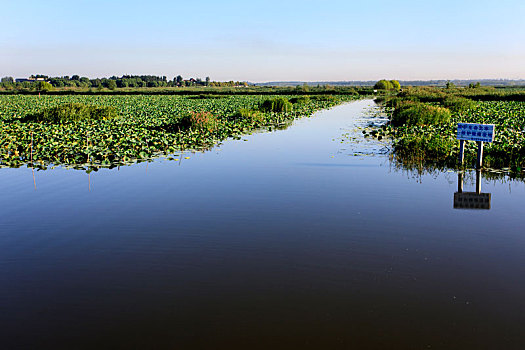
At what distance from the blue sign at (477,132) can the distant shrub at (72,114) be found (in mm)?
21950

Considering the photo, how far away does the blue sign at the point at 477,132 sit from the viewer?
1132 cm

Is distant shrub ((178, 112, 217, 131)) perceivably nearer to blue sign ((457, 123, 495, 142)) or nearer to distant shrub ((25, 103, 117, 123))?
distant shrub ((25, 103, 117, 123))

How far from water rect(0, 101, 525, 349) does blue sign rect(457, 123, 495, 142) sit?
1225 mm

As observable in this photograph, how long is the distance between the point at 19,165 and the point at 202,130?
32.1 feet

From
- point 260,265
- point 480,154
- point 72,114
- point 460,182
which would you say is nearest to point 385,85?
point 72,114

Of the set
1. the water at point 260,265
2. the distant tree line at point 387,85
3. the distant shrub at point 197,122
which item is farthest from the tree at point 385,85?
the water at point 260,265

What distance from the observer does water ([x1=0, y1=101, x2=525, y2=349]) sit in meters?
4.51

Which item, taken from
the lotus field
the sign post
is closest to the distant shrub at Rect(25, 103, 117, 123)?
the lotus field

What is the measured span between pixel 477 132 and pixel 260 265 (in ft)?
27.6

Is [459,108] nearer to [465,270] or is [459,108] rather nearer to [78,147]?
[78,147]

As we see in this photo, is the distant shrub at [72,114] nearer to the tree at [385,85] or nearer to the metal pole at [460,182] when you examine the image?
the metal pole at [460,182]

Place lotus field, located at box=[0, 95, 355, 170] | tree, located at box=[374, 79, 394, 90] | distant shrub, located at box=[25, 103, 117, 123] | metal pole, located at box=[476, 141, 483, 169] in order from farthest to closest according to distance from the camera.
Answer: tree, located at box=[374, 79, 394, 90] < distant shrub, located at box=[25, 103, 117, 123] < lotus field, located at box=[0, 95, 355, 170] < metal pole, located at box=[476, 141, 483, 169]

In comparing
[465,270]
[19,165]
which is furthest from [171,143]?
[465,270]

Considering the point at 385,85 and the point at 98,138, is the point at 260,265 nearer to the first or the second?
the point at 98,138
